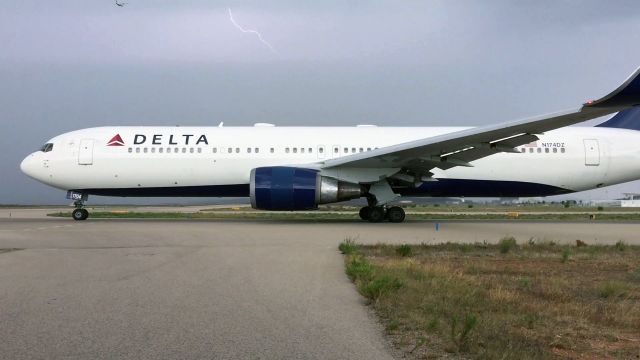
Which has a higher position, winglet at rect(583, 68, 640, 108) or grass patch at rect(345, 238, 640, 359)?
winglet at rect(583, 68, 640, 108)

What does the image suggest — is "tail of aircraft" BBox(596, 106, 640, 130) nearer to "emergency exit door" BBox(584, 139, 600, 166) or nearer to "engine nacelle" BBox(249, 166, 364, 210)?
"emergency exit door" BBox(584, 139, 600, 166)

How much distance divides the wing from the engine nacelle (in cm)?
73

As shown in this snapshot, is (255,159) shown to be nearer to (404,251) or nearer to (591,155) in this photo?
(404,251)

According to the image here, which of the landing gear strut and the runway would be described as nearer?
the runway

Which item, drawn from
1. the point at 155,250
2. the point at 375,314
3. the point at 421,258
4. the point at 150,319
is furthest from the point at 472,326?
the point at 155,250

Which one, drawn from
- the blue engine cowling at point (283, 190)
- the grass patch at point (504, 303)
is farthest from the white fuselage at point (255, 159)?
the grass patch at point (504, 303)

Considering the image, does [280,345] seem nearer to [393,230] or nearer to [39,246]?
[39,246]

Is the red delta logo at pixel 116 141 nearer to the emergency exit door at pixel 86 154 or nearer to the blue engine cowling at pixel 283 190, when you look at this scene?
the emergency exit door at pixel 86 154

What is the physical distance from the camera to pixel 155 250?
10344 mm

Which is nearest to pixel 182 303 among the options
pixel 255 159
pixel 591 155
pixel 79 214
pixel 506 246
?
pixel 506 246

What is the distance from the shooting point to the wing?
43.2 feet

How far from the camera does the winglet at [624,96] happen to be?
12.3 metres

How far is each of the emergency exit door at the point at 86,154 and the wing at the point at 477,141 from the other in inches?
321

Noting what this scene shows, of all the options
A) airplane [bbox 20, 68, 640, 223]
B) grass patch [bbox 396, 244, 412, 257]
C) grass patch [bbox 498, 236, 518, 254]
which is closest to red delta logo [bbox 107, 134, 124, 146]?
airplane [bbox 20, 68, 640, 223]
